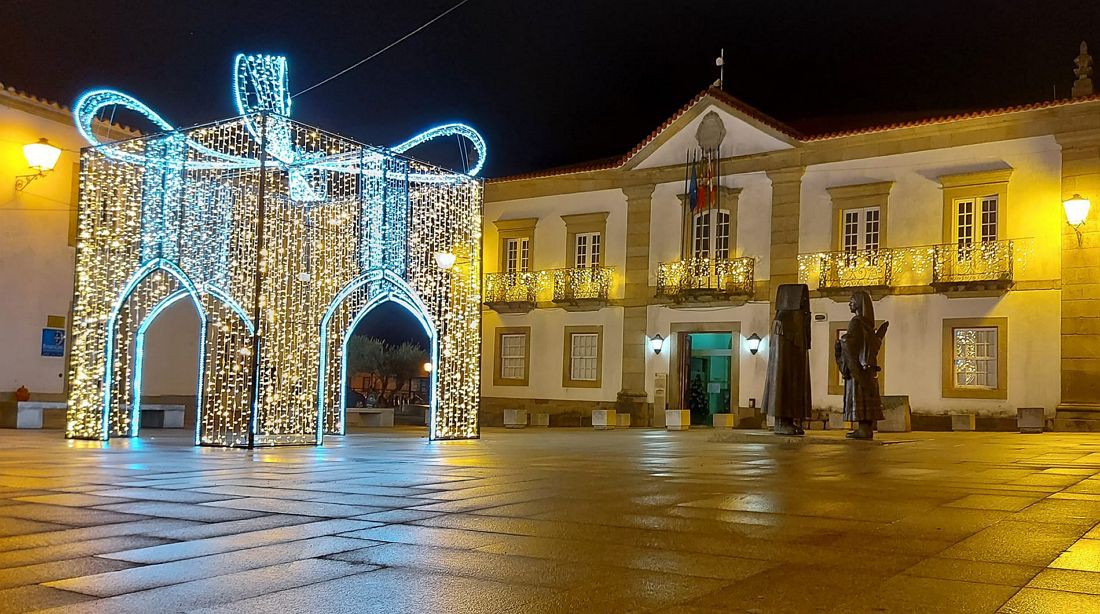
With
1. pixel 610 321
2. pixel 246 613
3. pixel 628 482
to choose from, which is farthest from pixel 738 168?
pixel 246 613

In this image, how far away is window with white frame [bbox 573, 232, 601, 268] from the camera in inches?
993

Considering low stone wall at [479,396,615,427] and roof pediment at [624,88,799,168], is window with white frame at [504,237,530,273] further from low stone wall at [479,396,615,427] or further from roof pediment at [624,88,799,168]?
roof pediment at [624,88,799,168]

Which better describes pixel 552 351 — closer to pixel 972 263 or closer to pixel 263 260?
pixel 972 263

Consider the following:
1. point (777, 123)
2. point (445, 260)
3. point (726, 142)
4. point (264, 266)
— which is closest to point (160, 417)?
point (445, 260)

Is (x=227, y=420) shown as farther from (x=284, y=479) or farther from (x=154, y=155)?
(x=284, y=479)

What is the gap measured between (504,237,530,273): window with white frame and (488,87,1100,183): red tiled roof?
5.51 ft

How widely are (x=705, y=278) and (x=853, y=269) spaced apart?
339 cm

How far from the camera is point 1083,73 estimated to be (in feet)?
65.9

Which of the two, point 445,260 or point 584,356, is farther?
point 584,356

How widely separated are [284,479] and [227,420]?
463 centimetres

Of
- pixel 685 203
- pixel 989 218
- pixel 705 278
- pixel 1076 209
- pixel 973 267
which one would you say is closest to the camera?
pixel 1076 209

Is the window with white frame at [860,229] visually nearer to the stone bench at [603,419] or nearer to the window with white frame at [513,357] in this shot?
the stone bench at [603,419]

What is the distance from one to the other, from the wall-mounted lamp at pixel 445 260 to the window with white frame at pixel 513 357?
464 inches

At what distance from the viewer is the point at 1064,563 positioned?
13.2 feet
